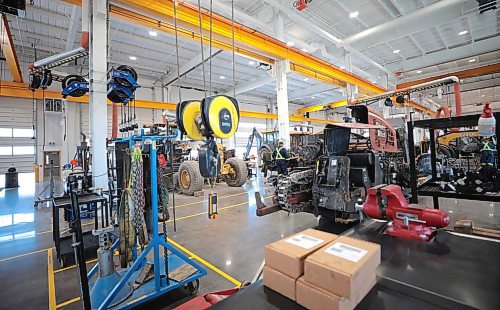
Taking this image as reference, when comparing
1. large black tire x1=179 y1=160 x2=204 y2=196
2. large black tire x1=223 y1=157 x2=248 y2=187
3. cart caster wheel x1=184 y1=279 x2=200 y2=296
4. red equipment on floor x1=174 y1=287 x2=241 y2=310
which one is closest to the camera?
red equipment on floor x1=174 y1=287 x2=241 y2=310

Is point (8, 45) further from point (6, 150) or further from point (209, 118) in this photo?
point (209, 118)

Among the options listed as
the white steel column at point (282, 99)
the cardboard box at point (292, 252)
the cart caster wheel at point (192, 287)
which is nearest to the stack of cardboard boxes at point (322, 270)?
the cardboard box at point (292, 252)

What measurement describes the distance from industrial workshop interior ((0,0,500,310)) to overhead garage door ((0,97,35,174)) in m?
0.06

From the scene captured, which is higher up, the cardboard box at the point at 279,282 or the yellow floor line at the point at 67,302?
the cardboard box at the point at 279,282

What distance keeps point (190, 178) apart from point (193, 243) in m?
4.38

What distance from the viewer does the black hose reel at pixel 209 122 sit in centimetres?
184

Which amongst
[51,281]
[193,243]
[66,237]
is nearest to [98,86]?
[66,237]

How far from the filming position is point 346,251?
3.98 feet

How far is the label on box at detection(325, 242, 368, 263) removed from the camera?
1.15m

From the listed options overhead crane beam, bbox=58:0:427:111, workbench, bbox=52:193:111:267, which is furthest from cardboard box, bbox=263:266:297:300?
overhead crane beam, bbox=58:0:427:111

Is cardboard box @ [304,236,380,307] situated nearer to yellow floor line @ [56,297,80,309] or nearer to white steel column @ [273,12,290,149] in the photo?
yellow floor line @ [56,297,80,309]

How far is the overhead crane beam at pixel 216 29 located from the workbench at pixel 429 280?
6.55 m

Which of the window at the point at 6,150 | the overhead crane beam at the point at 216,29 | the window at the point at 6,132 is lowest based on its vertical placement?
the window at the point at 6,150

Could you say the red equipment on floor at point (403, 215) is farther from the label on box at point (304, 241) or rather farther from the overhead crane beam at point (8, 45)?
the overhead crane beam at point (8, 45)
